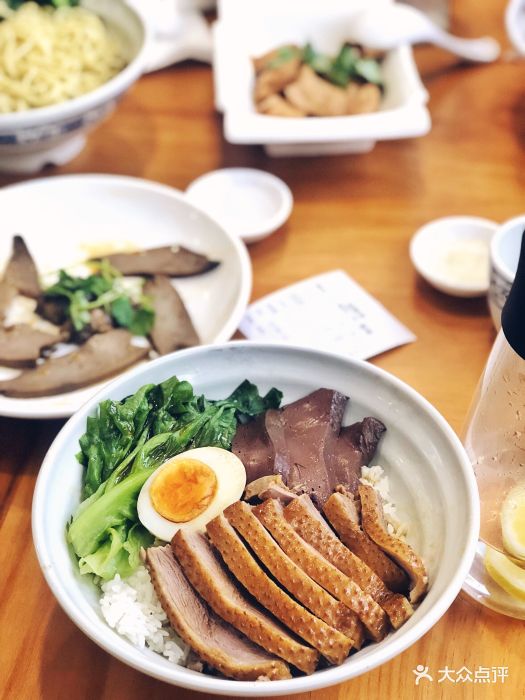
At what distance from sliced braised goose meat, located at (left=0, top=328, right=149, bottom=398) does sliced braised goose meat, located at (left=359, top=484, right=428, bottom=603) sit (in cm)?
76

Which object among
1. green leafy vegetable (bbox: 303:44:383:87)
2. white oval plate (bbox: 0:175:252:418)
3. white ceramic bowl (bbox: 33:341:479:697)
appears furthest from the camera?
green leafy vegetable (bbox: 303:44:383:87)

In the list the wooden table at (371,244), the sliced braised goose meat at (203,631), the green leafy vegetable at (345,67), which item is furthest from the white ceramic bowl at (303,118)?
the sliced braised goose meat at (203,631)

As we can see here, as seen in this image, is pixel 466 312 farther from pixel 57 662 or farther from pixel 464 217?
pixel 57 662

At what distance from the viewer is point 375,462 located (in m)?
1.42

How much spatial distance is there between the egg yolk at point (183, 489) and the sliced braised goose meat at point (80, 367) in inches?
19.4

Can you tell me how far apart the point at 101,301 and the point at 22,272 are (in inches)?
10.7

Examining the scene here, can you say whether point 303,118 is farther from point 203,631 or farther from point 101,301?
point 203,631

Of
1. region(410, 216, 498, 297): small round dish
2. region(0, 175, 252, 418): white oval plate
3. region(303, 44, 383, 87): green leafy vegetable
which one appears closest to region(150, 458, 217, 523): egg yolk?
region(0, 175, 252, 418): white oval plate

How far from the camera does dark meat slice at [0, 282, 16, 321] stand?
6.24 feet

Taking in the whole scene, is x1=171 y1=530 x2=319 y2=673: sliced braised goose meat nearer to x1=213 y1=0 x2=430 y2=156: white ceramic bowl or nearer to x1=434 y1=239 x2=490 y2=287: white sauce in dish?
x1=434 y1=239 x2=490 y2=287: white sauce in dish

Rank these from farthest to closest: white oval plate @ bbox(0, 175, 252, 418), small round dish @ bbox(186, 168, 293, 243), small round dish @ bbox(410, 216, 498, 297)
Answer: small round dish @ bbox(186, 168, 293, 243)
white oval plate @ bbox(0, 175, 252, 418)
small round dish @ bbox(410, 216, 498, 297)

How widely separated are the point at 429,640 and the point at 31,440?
38.5 inches

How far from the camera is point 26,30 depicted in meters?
2.27

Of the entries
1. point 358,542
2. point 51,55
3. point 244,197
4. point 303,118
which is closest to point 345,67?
point 303,118
